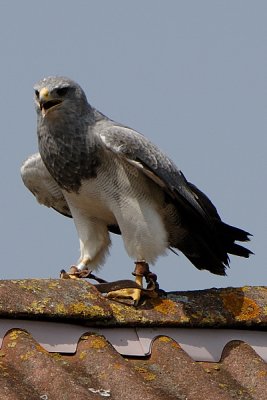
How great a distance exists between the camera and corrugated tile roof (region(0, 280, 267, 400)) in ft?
14.5

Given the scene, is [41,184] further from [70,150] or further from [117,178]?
[117,178]

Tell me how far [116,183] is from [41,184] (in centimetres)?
92

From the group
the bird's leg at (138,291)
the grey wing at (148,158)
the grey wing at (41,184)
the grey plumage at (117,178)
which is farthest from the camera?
the grey wing at (41,184)

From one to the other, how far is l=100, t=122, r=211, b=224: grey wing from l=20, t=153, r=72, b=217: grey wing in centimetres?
72

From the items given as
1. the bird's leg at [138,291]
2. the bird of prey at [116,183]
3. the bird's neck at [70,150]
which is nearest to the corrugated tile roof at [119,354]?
the bird's leg at [138,291]

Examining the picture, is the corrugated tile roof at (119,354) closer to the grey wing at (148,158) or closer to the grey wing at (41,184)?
the grey wing at (148,158)

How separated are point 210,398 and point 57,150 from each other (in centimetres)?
277

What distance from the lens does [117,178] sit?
6.80 m

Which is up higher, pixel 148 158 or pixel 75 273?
pixel 148 158

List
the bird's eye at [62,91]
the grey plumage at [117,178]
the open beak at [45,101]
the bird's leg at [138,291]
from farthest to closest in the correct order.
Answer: the bird's eye at [62,91] → the open beak at [45,101] → the grey plumage at [117,178] → the bird's leg at [138,291]

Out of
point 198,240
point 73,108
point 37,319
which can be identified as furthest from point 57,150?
point 37,319

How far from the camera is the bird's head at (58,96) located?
6.94 meters

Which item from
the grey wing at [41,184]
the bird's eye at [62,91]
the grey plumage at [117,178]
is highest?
the bird's eye at [62,91]

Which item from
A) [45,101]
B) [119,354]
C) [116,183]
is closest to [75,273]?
[116,183]
